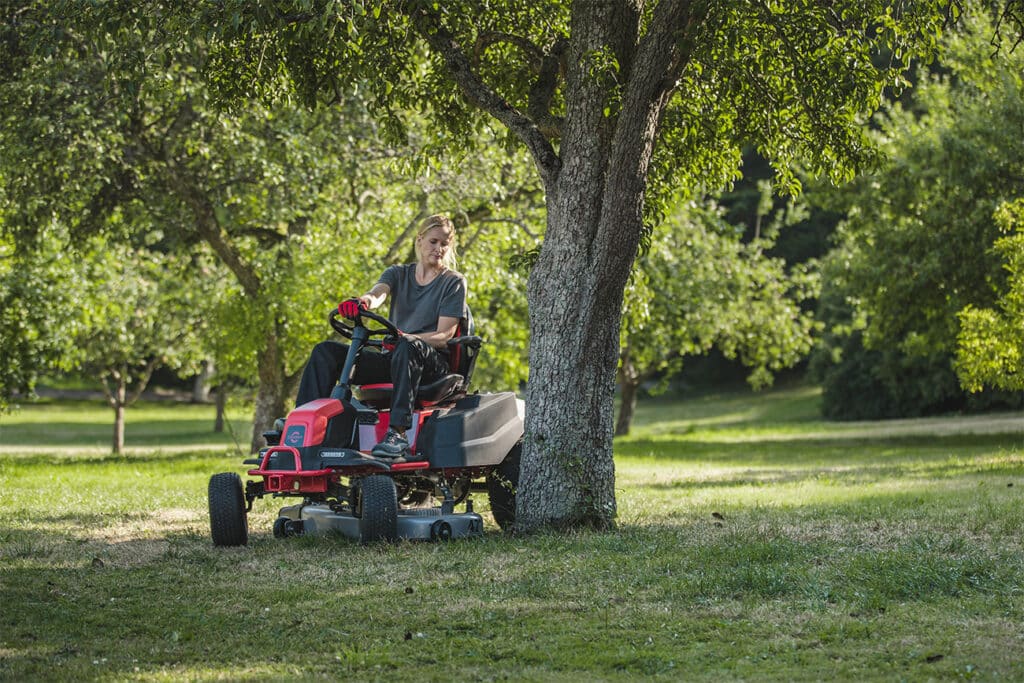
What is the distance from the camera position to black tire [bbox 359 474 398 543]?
27.3 ft

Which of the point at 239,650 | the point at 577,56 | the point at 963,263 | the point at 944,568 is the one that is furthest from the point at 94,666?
the point at 963,263

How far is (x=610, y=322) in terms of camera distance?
30.4 feet

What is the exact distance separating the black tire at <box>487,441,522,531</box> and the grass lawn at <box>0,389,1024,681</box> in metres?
0.75

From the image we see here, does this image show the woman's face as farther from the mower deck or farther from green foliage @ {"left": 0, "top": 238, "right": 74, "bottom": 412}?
green foliage @ {"left": 0, "top": 238, "right": 74, "bottom": 412}

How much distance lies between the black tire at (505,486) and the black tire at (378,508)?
4.44 ft

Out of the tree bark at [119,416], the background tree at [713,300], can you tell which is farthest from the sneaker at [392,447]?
the tree bark at [119,416]

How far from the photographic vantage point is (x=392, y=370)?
862 cm

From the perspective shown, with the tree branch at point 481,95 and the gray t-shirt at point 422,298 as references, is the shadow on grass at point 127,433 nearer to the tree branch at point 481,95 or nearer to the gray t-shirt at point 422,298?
the gray t-shirt at point 422,298

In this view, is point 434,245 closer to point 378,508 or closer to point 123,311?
point 378,508

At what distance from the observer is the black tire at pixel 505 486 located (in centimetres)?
958

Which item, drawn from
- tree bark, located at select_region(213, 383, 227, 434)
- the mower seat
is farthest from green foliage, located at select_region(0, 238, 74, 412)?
the mower seat

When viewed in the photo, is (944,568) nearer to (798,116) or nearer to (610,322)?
(610,322)

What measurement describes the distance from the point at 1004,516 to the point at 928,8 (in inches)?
150

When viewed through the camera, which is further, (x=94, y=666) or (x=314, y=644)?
(x=314, y=644)
